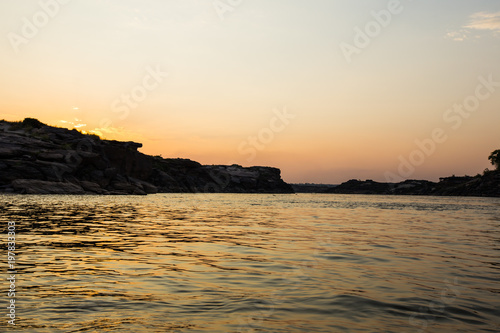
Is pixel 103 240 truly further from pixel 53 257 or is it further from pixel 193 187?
pixel 193 187

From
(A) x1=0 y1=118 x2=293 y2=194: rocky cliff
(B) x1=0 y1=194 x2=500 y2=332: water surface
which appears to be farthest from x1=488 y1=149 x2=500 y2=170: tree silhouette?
(B) x1=0 y1=194 x2=500 y2=332: water surface

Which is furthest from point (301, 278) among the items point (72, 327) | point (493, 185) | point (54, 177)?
point (493, 185)

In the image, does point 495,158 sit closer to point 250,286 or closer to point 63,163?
point 63,163

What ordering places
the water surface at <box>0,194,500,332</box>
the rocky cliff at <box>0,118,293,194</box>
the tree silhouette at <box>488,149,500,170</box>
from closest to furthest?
1. the water surface at <box>0,194,500,332</box>
2. the rocky cliff at <box>0,118,293,194</box>
3. the tree silhouette at <box>488,149,500,170</box>

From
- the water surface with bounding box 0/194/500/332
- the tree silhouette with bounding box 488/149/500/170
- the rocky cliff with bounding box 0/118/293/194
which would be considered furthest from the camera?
the tree silhouette with bounding box 488/149/500/170

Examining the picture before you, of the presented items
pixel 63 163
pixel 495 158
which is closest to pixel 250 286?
pixel 63 163

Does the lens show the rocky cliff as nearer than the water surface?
No

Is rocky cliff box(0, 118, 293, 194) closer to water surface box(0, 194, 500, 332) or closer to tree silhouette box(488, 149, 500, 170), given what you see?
water surface box(0, 194, 500, 332)

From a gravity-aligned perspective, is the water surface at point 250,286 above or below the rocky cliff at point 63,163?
below

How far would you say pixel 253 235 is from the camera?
21328 millimetres

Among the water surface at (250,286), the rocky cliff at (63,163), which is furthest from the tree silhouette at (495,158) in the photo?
the water surface at (250,286)

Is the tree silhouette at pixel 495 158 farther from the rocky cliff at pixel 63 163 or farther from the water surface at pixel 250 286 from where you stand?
the water surface at pixel 250 286

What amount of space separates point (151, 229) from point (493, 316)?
60.4 feet

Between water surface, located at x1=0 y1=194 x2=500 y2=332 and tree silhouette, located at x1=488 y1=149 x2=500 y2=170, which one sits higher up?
tree silhouette, located at x1=488 y1=149 x2=500 y2=170
